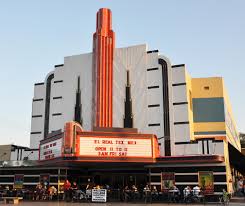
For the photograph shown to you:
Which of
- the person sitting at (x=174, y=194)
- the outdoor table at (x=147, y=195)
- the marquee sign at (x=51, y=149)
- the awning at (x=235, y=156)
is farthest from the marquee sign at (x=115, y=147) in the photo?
the awning at (x=235, y=156)

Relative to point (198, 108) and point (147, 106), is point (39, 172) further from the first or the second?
point (198, 108)

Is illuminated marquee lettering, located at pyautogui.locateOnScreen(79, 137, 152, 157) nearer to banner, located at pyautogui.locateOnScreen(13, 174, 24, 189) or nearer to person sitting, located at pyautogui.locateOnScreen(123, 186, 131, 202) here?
person sitting, located at pyautogui.locateOnScreen(123, 186, 131, 202)

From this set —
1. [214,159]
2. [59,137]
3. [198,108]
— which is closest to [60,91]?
[59,137]

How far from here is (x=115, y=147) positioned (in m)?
30.1

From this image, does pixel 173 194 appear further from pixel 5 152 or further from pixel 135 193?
pixel 5 152

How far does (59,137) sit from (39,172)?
25.8 ft

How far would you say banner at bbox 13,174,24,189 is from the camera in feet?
121

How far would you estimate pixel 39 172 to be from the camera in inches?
1417

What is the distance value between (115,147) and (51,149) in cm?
635

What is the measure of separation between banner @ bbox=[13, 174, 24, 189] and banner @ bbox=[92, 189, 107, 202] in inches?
471

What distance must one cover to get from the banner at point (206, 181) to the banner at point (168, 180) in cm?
254

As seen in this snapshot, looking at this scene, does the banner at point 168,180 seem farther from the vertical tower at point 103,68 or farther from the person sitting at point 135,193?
the vertical tower at point 103,68

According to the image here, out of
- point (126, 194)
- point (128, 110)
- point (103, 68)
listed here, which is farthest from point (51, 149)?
point (103, 68)

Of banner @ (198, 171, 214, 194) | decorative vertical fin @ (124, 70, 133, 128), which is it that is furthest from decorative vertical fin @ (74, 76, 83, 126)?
banner @ (198, 171, 214, 194)
